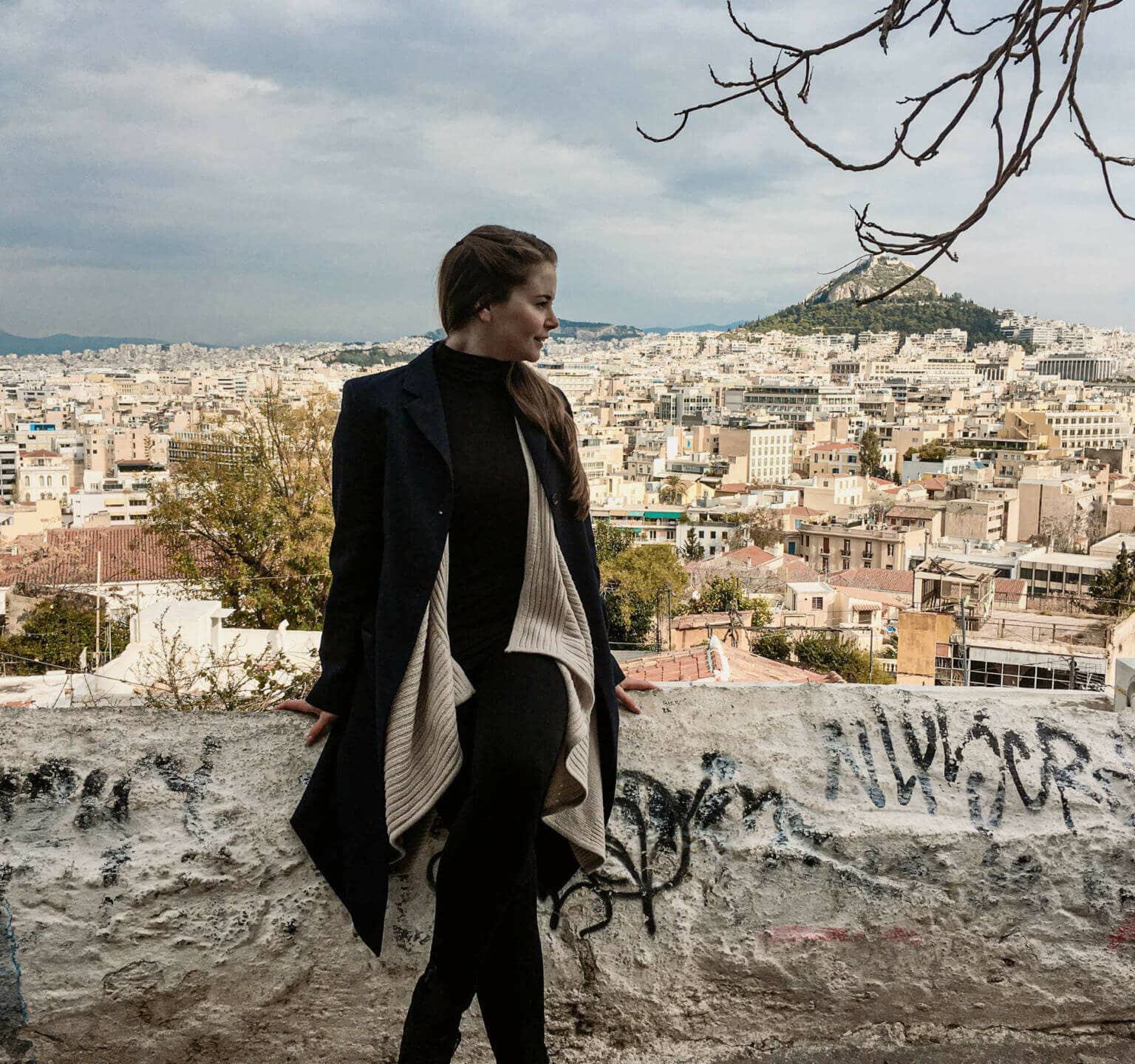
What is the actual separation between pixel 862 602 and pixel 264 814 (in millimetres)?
26966

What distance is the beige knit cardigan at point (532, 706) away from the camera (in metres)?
1.17

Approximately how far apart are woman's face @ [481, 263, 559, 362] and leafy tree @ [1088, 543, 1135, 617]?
80.8 feet

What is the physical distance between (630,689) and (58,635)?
53.9 feet

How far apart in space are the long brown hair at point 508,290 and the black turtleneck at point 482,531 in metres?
0.04

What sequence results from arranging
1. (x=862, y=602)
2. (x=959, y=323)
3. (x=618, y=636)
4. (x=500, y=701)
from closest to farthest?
(x=500, y=701)
(x=618, y=636)
(x=862, y=602)
(x=959, y=323)

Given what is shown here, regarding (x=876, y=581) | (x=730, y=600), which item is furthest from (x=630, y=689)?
(x=876, y=581)

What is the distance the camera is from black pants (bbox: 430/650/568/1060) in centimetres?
113

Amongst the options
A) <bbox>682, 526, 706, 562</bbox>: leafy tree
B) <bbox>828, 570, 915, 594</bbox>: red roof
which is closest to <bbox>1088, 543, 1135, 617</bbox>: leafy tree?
<bbox>828, 570, 915, 594</bbox>: red roof

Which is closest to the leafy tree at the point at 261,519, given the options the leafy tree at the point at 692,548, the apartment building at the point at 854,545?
the leafy tree at the point at 692,548

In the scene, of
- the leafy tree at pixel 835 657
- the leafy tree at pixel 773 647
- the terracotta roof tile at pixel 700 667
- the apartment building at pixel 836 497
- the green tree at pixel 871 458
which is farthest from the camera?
the green tree at pixel 871 458

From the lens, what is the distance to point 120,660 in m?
6.56

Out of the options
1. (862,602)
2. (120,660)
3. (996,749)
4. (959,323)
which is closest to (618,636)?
(862,602)

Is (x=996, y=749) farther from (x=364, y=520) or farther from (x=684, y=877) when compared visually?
(x=364, y=520)

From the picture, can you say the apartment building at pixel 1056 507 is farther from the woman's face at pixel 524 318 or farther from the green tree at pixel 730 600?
the woman's face at pixel 524 318
